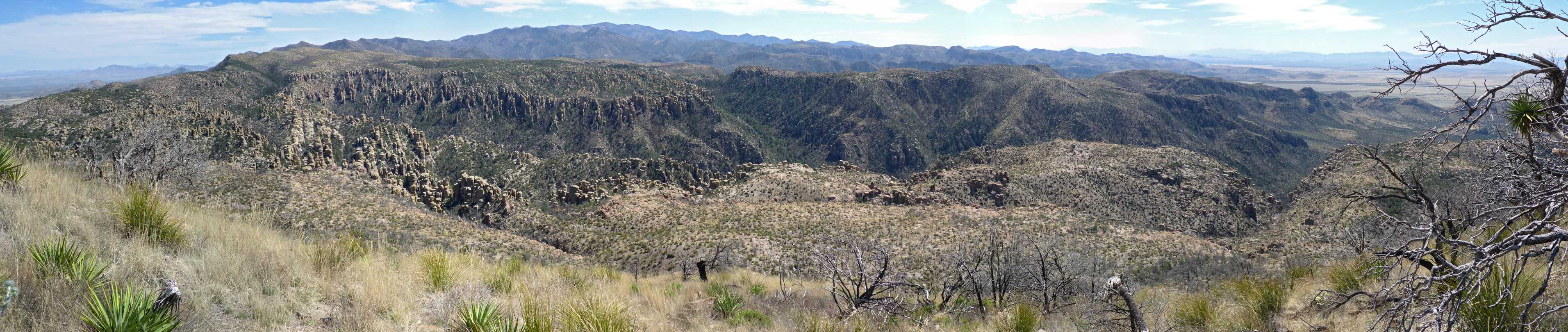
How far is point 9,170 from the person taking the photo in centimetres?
708

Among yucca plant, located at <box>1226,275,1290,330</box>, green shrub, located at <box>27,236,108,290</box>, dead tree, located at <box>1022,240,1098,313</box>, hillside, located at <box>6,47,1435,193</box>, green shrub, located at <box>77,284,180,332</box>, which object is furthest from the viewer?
hillside, located at <box>6,47,1435,193</box>

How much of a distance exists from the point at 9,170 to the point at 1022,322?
47.2ft

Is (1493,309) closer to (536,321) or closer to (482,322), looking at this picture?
(536,321)

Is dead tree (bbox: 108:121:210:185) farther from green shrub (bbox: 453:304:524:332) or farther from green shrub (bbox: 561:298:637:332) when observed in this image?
green shrub (bbox: 561:298:637:332)

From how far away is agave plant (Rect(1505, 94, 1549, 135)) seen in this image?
517 cm

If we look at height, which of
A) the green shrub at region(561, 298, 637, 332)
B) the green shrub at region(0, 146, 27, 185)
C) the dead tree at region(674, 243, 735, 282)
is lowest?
the dead tree at region(674, 243, 735, 282)

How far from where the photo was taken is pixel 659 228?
32.8m

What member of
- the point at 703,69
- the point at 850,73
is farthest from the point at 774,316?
the point at 703,69

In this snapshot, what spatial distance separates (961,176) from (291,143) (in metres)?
64.6

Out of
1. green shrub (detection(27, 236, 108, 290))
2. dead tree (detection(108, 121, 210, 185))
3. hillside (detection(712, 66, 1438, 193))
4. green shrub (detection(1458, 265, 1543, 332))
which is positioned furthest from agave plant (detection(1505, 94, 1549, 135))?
hillside (detection(712, 66, 1438, 193))

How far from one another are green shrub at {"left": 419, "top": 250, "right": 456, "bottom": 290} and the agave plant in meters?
12.1

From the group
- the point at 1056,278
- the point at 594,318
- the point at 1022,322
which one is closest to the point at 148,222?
the point at 594,318

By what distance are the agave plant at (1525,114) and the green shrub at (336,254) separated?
13.0m

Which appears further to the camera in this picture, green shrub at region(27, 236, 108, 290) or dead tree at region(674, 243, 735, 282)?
dead tree at region(674, 243, 735, 282)
